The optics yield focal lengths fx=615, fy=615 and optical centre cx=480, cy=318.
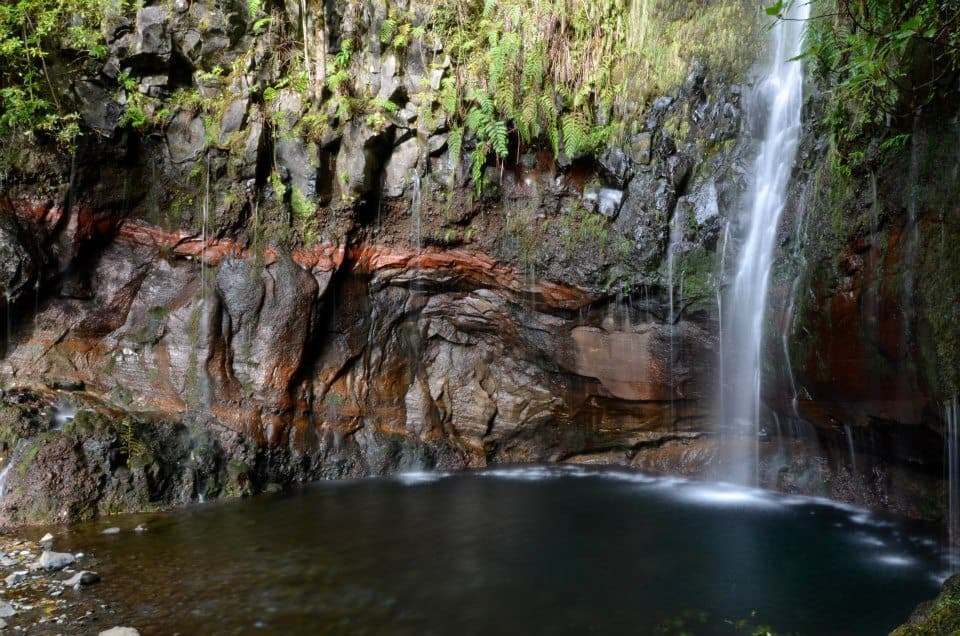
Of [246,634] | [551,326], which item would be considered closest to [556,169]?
[551,326]

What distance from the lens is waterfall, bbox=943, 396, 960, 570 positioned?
7.01 meters

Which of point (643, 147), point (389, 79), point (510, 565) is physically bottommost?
point (510, 565)

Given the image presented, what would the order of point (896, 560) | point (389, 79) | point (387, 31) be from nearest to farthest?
1. point (896, 560)
2. point (389, 79)
3. point (387, 31)

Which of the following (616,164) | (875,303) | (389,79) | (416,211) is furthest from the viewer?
(416,211)

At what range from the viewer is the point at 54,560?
6.68 m

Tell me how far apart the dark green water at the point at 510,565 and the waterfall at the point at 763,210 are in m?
1.99

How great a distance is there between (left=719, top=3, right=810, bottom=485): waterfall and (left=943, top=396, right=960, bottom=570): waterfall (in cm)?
279

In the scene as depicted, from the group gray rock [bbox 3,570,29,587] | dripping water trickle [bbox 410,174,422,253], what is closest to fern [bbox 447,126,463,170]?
dripping water trickle [bbox 410,174,422,253]

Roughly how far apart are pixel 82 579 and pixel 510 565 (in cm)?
448

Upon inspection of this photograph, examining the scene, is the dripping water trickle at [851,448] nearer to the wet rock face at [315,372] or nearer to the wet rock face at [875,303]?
the wet rock face at [875,303]

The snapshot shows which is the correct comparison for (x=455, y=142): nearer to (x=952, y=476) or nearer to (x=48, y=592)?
(x=48, y=592)

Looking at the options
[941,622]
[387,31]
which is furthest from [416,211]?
[941,622]

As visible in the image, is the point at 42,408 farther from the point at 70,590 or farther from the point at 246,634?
the point at 246,634

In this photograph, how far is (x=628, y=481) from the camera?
11.0m
